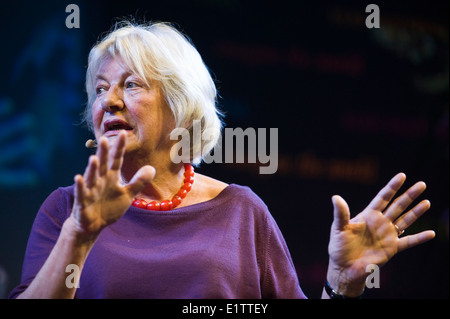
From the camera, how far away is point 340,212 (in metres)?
1.23

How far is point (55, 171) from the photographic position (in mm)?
2023

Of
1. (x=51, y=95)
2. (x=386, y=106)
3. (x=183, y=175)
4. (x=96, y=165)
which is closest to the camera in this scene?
(x=96, y=165)

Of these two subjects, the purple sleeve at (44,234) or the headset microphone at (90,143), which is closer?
the purple sleeve at (44,234)

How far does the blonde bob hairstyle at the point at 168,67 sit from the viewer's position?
4.77 ft

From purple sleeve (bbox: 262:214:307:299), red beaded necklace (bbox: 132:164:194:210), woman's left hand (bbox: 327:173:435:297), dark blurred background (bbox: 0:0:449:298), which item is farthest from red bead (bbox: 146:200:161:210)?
dark blurred background (bbox: 0:0:449:298)

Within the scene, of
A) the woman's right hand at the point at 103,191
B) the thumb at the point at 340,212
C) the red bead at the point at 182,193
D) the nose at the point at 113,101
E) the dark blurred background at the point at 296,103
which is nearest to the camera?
the woman's right hand at the point at 103,191

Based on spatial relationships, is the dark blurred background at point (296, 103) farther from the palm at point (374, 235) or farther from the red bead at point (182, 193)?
the palm at point (374, 235)

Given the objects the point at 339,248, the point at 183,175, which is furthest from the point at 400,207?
the point at 183,175

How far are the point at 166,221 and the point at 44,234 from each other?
32 cm

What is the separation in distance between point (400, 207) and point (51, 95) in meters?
1.39

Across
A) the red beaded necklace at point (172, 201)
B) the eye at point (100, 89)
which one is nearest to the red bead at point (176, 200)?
the red beaded necklace at point (172, 201)

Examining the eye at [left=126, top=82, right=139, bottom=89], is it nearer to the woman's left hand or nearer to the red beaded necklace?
the red beaded necklace

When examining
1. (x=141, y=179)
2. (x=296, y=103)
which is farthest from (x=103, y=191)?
(x=296, y=103)
